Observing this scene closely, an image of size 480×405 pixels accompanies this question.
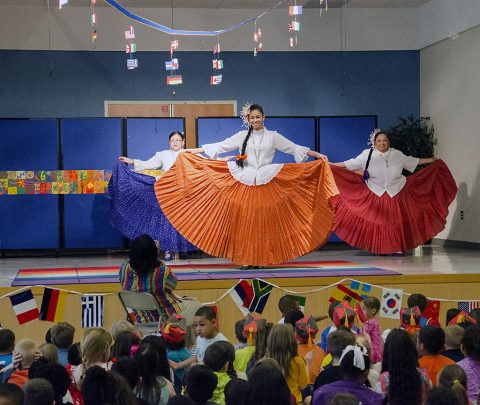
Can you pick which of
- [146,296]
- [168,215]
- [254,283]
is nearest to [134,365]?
[146,296]

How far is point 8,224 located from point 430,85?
645 centimetres

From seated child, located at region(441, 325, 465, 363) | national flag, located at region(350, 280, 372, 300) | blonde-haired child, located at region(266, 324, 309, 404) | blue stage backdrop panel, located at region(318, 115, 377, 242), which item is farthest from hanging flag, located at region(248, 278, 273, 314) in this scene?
blue stage backdrop panel, located at region(318, 115, 377, 242)

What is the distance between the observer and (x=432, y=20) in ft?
43.7

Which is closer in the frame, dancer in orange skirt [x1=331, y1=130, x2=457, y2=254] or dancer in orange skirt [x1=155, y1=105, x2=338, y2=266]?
dancer in orange skirt [x1=155, y1=105, x2=338, y2=266]

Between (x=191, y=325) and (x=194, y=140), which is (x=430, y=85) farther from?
(x=191, y=325)

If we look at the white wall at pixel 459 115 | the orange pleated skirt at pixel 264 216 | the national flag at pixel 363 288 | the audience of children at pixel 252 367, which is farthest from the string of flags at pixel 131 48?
the audience of children at pixel 252 367

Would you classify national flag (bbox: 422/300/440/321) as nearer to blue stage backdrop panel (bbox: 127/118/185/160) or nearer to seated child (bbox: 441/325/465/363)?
seated child (bbox: 441/325/465/363)

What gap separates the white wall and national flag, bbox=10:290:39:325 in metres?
6.97

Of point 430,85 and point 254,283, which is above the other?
point 430,85

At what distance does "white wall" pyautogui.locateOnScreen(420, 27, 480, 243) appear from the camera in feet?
40.3

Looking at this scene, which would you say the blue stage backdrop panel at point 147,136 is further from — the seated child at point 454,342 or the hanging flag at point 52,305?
the seated child at point 454,342

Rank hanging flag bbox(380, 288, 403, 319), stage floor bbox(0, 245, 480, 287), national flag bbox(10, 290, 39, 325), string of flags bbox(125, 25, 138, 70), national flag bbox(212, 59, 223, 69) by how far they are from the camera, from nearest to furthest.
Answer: national flag bbox(10, 290, 39, 325) → hanging flag bbox(380, 288, 403, 319) → stage floor bbox(0, 245, 480, 287) → string of flags bbox(125, 25, 138, 70) → national flag bbox(212, 59, 223, 69)

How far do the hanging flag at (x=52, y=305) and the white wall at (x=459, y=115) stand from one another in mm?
6787

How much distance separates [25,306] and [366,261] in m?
4.14
